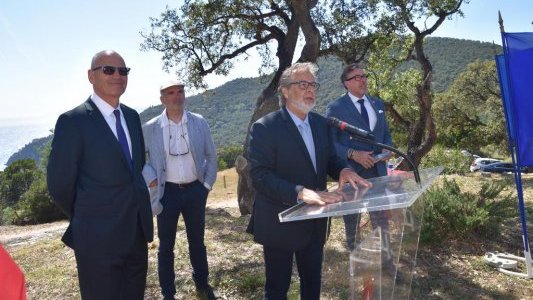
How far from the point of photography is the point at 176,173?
3.95 m

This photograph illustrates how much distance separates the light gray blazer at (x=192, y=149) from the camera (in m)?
3.90

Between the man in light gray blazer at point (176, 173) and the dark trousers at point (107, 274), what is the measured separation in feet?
3.30

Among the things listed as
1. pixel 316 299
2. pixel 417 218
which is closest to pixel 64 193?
pixel 316 299

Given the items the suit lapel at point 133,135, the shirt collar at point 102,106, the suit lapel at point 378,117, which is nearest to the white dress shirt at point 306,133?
the suit lapel at point 133,135

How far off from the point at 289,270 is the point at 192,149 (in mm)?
1692

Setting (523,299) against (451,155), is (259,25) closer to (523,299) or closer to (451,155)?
(523,299)

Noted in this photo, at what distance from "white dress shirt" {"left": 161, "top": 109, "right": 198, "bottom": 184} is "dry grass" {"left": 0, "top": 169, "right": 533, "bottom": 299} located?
4.05 feet

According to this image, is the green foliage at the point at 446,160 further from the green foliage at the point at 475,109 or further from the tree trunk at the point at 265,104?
the green foliage at the point at 475,109

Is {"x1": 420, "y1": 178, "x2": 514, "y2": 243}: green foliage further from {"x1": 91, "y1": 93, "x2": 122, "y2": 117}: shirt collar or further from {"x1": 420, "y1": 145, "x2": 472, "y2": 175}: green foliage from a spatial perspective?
{"x1": 420, "y1": 145, "x2": 472, "y2": 175}: green foliage

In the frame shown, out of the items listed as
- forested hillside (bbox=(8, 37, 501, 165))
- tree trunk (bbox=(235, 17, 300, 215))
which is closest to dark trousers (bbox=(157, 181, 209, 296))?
tree trunk (bbox=(235, 17, 300, 215))

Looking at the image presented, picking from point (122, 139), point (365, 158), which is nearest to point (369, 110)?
point (365, 158)

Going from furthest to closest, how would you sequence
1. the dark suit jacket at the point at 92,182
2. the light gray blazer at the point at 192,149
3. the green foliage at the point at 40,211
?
the green foliage at the point at 40,211, the light gray blazer at the point at 192,149, the dark suit jacket at the point at 92,182

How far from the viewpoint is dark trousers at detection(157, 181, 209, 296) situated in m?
3.92

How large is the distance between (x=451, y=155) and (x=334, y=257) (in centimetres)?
2043
